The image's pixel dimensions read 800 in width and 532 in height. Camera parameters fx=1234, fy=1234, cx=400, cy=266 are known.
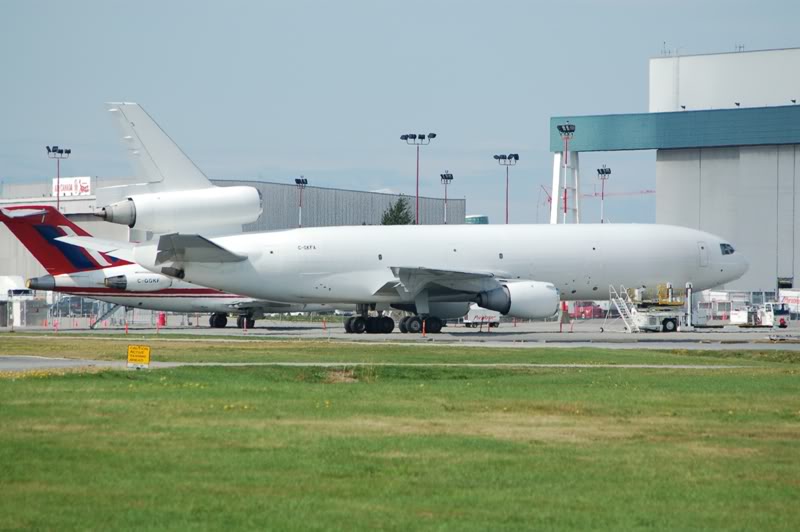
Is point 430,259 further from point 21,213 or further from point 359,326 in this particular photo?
point 21,213

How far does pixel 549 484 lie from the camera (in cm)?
1412

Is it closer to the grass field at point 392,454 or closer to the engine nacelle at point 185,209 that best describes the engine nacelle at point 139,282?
the engine nacelle at point 185,209

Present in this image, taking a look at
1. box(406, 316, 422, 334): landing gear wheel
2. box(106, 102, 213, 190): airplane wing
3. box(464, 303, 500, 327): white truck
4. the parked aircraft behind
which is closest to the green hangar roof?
box(464, 303, 500, 327): white truck

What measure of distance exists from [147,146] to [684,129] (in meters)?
73.5

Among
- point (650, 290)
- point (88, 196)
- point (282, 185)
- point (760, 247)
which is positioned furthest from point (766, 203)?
point (88, 196)

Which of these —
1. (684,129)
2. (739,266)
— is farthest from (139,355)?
(684,129)

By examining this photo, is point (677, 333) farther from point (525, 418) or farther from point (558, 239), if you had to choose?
point (525, 418)

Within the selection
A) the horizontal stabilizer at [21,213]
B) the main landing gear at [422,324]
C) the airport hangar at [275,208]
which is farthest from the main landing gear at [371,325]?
the airport hangar at [275,208]

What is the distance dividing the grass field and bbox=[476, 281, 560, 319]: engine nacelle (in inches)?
1064

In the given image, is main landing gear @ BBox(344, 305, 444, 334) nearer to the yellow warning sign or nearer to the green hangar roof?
the yellow warning sign

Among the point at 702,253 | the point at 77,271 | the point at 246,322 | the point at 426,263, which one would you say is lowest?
the point at 246,322

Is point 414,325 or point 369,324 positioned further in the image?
point 369,324

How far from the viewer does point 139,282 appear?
68.9 m

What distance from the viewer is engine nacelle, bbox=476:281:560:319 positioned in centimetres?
5544
